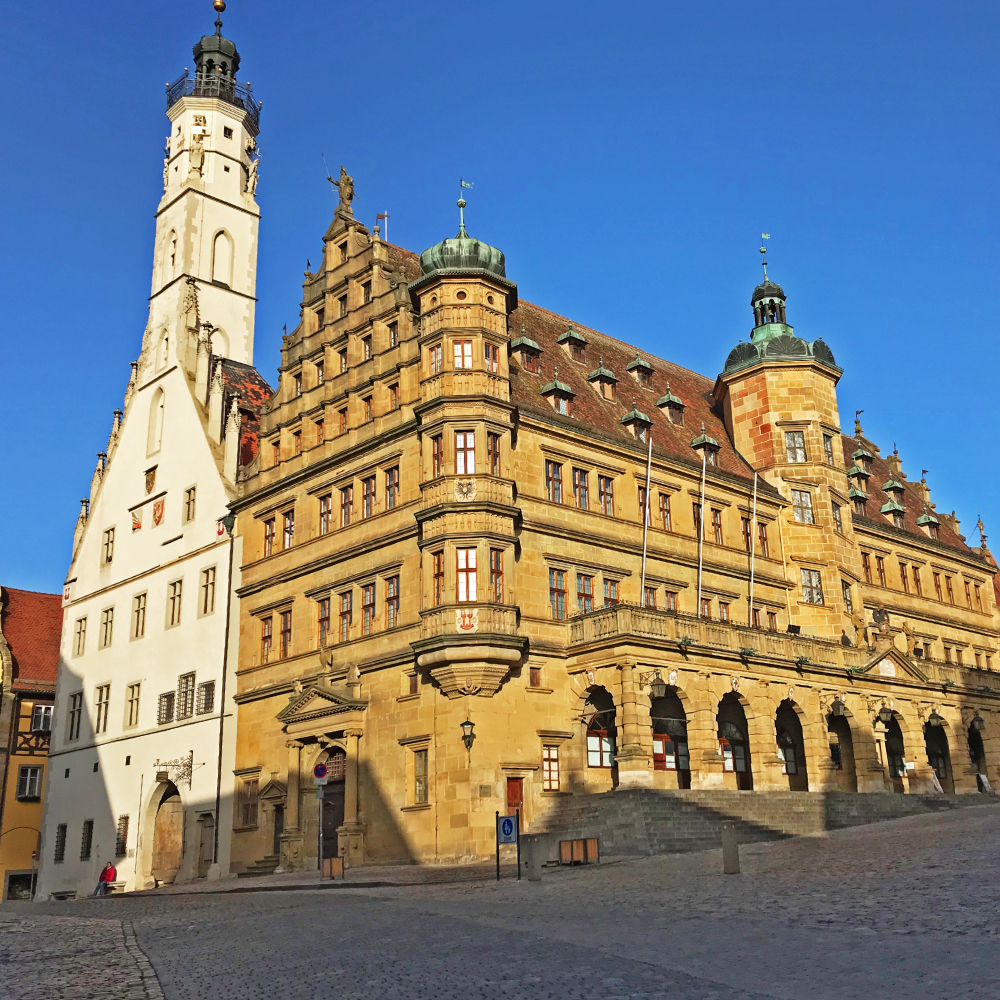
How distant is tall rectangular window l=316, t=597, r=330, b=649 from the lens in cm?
3978

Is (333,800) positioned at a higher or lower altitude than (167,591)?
lower

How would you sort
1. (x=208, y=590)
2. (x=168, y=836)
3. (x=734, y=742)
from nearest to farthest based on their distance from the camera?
(x=734, y=742)
(x=168, y=836)
(x=208, y=590)

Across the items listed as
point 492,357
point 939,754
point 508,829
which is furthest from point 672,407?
point 508,829

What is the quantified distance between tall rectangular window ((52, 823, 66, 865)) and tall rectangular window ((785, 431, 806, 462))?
117 ft

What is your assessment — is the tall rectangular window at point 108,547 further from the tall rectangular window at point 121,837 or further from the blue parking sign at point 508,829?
the blue parking sign at point 508,829

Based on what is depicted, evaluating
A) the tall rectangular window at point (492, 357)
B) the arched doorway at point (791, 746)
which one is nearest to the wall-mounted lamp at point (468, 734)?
the tall rectangular window at point (492, 357)

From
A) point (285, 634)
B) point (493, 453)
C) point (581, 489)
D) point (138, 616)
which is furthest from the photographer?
point (138, 616)

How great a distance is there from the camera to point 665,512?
43.0 metres

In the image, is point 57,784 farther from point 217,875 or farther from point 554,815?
point 554,815

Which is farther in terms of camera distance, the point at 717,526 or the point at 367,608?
the point at 717,526

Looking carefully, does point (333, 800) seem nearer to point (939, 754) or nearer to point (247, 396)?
point (247, 396)

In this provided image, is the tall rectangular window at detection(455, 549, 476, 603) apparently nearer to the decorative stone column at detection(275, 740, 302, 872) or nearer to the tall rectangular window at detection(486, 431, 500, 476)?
the tall rectangular window at detection(486, 431, 500, 476)

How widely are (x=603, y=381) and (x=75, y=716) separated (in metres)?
28.9

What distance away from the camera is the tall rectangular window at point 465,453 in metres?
35.8
